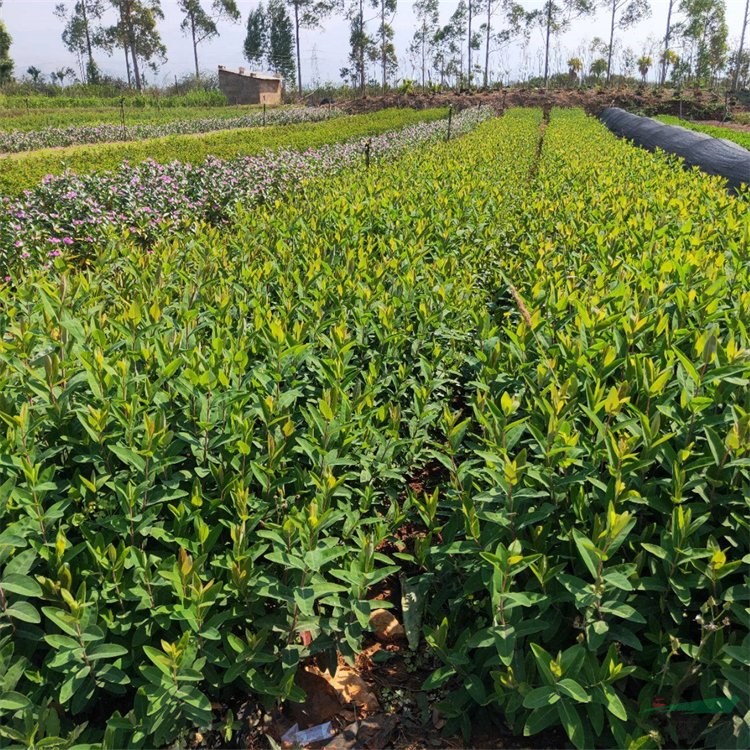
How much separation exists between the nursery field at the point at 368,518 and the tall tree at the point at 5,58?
2610 inches

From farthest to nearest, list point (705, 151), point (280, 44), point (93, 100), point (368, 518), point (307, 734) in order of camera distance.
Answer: point (280, 44), point (93, 100), point (705, 151), point (368, 518), point (307, 734)

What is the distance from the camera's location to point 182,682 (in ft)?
5.25

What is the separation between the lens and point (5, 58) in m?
59.7

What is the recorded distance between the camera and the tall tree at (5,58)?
54469mm

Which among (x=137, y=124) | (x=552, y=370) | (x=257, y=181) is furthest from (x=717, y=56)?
(x=552, y=370)

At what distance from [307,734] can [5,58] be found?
248 feet

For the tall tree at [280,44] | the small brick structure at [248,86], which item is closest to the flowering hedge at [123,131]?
the small brick structure at [248,86]

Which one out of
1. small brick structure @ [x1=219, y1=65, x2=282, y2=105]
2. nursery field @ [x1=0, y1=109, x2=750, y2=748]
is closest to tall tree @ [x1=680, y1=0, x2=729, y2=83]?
small brick structure @ [x1=219, y1=65, x2=282, y2=105]

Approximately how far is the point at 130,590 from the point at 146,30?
267 feet

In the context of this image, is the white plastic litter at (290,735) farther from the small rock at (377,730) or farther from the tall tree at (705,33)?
the tall tree at (705,33)

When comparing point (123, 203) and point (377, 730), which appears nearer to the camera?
point (377, 730)

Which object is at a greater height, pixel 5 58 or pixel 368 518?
pixel 5 58

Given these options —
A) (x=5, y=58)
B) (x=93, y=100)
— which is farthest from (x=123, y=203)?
(x=5, y=58)

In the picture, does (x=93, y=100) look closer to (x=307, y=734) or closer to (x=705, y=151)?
(x=705, y=151)
